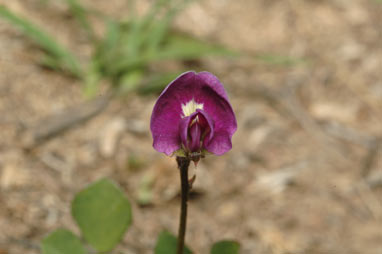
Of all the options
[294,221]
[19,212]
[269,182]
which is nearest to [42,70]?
[19,212]

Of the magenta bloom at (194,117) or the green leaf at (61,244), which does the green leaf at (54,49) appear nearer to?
the green leaf at (61,244)

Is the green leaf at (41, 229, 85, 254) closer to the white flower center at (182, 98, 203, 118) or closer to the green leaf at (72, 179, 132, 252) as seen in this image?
the green leaf at (72, 179, 132, 252)

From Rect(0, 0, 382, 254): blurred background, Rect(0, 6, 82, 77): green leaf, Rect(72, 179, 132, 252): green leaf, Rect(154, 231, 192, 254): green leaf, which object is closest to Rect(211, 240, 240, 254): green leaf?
Rect(154, 231, 192, 254): green leaf

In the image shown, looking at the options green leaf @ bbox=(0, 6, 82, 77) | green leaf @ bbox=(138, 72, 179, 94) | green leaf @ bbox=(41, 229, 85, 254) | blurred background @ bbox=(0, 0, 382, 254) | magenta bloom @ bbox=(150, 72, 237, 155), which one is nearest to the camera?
magenta bloom @ bbox=(150, 72, 237, 155)

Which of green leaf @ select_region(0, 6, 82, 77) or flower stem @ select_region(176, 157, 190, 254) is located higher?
green leaf @ select_region(0, 6, 82, 77)

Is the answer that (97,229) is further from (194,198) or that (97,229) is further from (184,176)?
(194,198)

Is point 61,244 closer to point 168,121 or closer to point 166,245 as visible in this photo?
point 166,245
